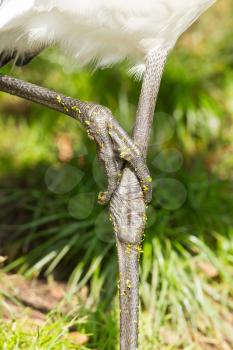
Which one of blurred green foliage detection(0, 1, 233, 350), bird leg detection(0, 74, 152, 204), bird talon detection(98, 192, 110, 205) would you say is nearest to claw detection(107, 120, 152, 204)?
bird leg detection(0, 74, 152, 204)

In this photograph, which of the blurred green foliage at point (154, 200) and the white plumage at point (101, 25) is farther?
the blurred green foliage at point (154, 200)

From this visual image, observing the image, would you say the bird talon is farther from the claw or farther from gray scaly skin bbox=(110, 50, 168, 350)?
the claw

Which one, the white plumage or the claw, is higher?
the white plumage

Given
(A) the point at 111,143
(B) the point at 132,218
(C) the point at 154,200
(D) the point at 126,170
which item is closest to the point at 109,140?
(A) the point at 111,143

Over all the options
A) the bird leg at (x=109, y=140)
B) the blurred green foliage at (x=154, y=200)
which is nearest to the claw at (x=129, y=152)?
the bird leg at (x=109, y=140)

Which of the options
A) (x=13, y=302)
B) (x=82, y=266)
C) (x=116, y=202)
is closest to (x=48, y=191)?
(x=82, y=266)

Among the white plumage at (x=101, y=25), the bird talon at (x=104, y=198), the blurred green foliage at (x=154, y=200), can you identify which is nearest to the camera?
the white plumage at (x=101, y=25)

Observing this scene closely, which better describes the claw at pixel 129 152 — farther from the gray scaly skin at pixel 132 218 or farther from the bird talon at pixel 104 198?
the bird talon at pixel 104 198
